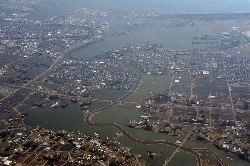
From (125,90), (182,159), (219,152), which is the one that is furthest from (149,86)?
(219,152)

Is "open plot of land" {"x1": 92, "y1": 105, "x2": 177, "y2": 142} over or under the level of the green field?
under

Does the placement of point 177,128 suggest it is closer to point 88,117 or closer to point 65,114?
point 88,117

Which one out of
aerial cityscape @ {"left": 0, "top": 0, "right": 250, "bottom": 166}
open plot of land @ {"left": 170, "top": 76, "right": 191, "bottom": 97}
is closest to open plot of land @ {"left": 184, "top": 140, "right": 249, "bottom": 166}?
aerial cityscape @ {"left": 0, "top": 0, "right": 250, "bottom": 166}

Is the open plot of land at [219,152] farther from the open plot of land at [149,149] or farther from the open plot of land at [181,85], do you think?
the open plot of land at [181,85]

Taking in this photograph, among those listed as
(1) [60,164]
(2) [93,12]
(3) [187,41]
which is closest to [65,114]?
Answer: (1) [60,164]

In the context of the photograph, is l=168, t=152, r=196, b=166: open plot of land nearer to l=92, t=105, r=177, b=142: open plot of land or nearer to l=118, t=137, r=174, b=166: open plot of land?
l=118, t=137, r=174, b=166: open plot of land

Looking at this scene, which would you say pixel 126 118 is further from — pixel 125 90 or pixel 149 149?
pixel 125 90
